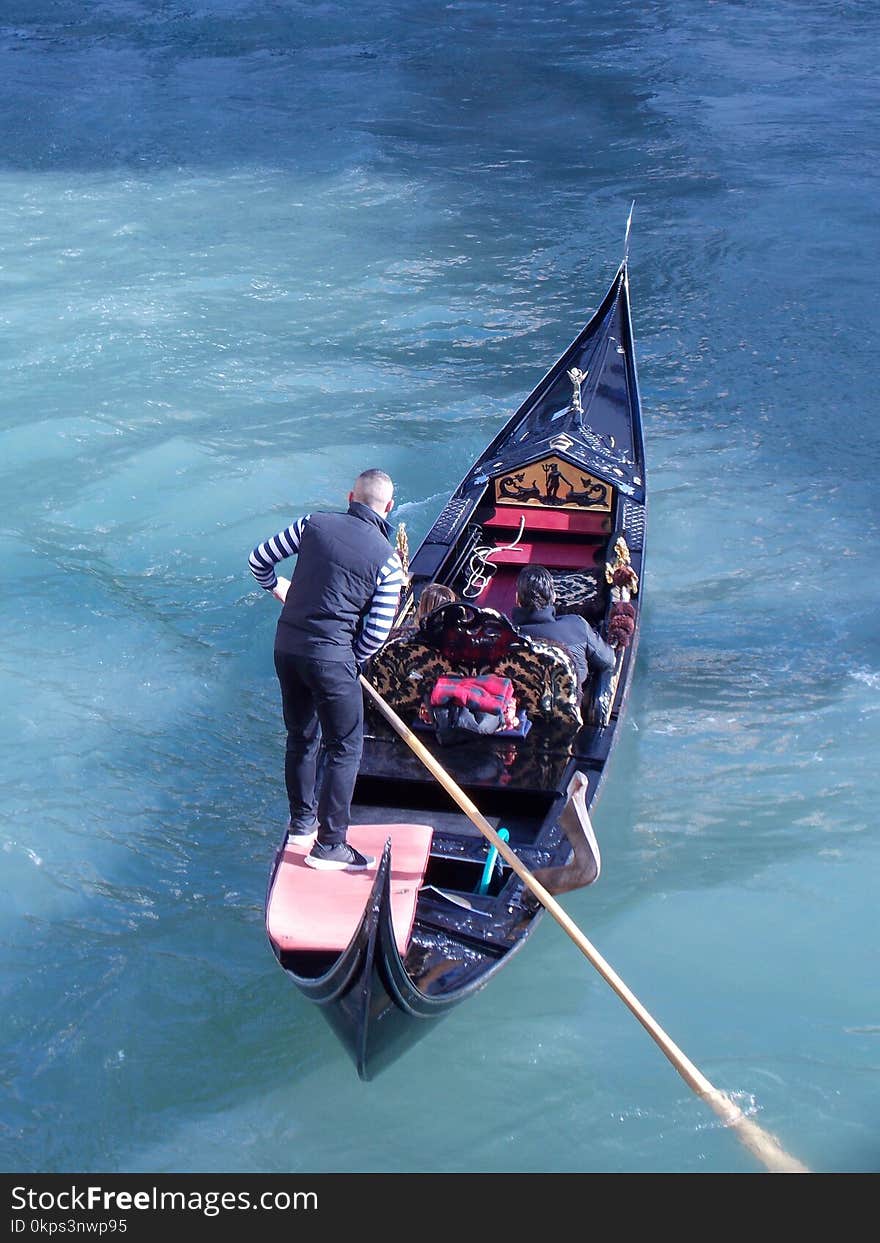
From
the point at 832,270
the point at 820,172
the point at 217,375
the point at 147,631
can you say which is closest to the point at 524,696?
the point at 147,631

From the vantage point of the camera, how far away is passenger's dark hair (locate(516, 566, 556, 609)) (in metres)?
3.55

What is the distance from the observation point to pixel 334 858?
296 cm

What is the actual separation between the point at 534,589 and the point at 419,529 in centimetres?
179

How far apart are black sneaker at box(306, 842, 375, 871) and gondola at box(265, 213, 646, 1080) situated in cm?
3

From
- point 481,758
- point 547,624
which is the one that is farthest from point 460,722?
point 547,624

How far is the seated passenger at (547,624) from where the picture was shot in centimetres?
354

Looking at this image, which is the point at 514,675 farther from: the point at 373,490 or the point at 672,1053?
the point at 672,1053

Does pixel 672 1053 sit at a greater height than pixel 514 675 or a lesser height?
lesser

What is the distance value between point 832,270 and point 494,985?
19.8 ft

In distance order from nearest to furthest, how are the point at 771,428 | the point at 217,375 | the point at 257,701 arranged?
the point at 257,701
the point at 771,428
the point at 217,375

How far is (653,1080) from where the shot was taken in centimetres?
303

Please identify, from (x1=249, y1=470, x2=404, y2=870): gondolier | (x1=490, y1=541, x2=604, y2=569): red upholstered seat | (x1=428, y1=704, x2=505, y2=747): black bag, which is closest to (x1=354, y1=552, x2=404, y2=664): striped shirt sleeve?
(x1=249, y1=470, x2=404, y2=870): gondolier

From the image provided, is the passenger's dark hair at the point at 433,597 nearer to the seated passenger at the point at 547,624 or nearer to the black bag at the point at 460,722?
the seated passenger at the point at 547,624
